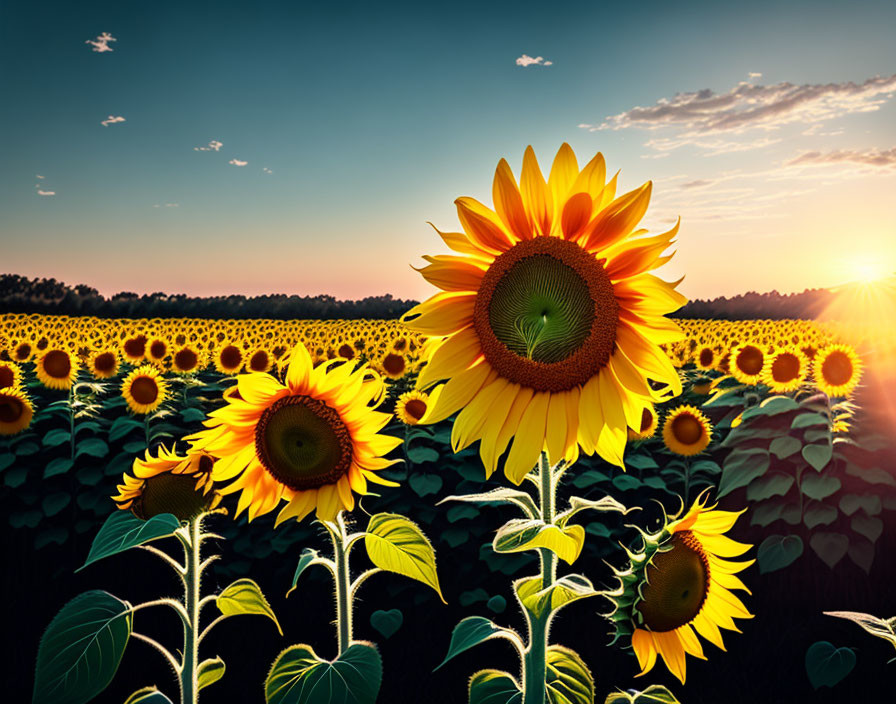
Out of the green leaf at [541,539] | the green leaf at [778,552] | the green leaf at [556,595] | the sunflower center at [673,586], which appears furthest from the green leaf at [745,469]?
the green leaf at [541,539]

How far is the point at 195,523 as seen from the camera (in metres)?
2.13

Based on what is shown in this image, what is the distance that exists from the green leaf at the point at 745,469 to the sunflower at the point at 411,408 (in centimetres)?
239

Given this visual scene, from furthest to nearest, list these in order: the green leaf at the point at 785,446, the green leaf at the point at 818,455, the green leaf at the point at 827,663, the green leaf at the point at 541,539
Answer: the green leaf at the point at 785,446
the green leaf at the point at 818,455
the green leaf at the point at 827,663
the green leaf at the point at 541,539

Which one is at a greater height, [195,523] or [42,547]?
[195,523]

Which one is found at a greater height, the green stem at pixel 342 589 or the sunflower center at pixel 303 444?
the sunflower center at pixel 303 444

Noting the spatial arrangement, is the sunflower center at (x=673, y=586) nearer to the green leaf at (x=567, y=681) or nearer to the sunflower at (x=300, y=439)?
the green leaf at (x=567, y=681)

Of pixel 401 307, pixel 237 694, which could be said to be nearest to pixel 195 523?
pixel 237 694

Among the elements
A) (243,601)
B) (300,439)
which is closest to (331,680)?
(243,601)

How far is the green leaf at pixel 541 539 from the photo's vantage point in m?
1.38

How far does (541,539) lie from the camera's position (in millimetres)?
1402

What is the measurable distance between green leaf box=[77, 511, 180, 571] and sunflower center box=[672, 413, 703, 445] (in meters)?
5.22

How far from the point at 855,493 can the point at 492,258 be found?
4.77 meters

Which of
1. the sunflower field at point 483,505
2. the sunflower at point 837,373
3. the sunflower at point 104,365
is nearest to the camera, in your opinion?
the sunflower field at point 483,505

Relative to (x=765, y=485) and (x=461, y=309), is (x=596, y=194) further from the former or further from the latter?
(x=765, y=485)
